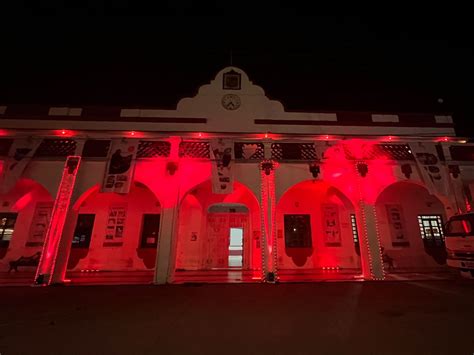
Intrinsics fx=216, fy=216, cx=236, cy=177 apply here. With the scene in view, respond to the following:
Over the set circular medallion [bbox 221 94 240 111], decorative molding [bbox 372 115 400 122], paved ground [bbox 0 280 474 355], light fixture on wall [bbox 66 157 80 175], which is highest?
circular medallion [bbox 221 94 240 111]

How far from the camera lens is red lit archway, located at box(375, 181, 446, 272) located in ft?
34.8

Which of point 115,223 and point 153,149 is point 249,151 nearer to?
point 153,149

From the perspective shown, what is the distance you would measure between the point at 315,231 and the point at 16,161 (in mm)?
12711

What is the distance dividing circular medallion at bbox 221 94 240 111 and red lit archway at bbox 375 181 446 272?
8549mm

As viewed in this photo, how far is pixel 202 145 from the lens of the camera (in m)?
8.41

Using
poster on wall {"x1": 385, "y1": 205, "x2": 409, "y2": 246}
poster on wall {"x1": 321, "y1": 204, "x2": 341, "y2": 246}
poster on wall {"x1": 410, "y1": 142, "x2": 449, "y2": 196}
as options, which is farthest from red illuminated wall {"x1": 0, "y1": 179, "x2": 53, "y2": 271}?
poster on wall {"x1": 385, "y1": 205, "x2": 409, "y2": 246}

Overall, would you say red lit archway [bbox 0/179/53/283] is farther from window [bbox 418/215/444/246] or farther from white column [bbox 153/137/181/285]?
window [bbox 418/215/444/246]

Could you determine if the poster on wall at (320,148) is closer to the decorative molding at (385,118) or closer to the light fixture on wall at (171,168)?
the decorative molding at (385,118)

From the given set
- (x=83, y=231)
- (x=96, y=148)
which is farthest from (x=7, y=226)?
(x=96, y=148)

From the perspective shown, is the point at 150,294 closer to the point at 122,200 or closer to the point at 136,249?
the point at 136,249

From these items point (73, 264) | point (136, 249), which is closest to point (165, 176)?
point (136, 249)


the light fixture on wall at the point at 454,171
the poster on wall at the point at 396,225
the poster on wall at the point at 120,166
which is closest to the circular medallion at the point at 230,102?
the poster on wall at the point at 120,166

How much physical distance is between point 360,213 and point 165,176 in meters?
7.39

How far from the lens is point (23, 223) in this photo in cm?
1015
